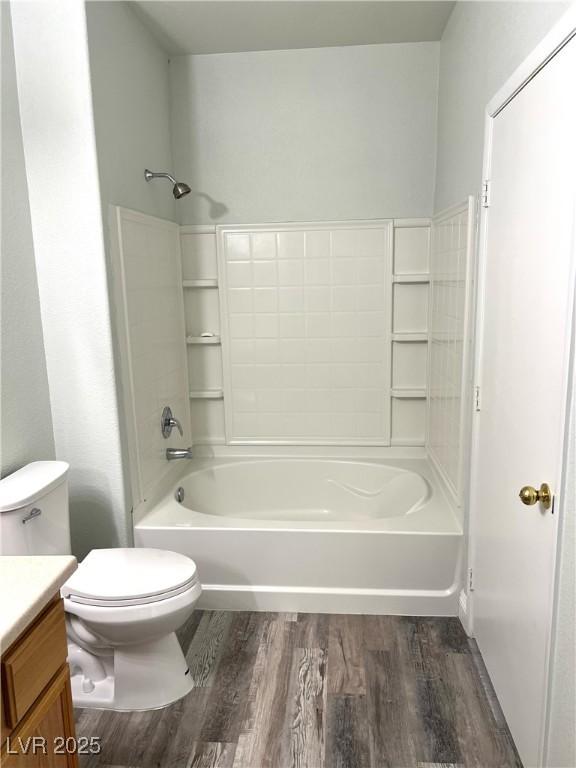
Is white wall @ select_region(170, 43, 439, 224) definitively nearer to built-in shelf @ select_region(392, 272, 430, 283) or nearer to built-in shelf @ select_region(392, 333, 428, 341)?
built-in shelf @ select_region(392, 272, 430, 283)

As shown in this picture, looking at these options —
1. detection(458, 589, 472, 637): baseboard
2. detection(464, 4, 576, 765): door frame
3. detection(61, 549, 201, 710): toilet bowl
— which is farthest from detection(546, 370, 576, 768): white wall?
detection(61, 549, 201, 710): toilet bowl

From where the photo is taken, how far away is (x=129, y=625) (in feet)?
6.38

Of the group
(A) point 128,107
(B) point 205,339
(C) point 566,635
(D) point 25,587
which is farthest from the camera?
(B) point 205,339

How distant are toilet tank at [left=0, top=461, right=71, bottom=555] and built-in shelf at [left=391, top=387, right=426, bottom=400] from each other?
6.15 feet

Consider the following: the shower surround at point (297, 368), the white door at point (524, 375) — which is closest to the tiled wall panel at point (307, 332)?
the shower surround at point (297, 368)

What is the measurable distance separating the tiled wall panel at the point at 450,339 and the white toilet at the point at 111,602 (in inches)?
49.6

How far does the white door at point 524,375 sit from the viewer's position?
1.42 m

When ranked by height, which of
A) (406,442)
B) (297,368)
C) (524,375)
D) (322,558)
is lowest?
(322,558)

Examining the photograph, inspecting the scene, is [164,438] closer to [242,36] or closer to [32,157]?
[32,157]

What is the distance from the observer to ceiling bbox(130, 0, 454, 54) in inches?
102

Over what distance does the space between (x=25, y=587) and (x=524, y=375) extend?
1.36 metres

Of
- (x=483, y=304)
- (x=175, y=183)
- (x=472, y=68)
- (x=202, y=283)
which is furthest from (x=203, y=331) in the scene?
(x=472, y=68)

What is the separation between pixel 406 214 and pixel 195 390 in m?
1.55

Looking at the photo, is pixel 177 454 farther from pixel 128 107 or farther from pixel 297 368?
pixel 128 107
